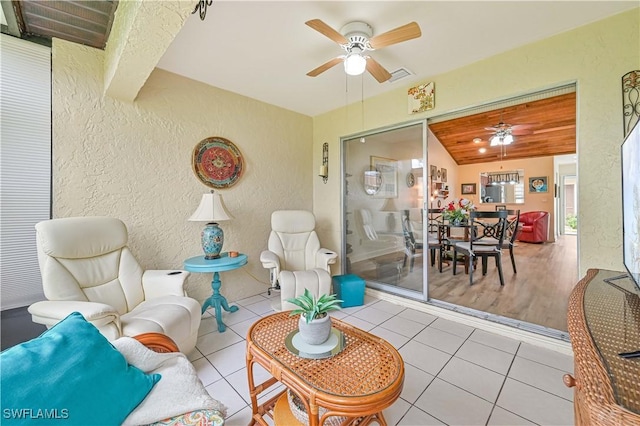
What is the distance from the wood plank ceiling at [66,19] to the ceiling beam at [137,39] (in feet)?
0.26

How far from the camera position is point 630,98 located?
176cm

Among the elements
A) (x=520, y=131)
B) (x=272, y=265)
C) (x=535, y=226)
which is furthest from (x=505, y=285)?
(x=535, y=226)

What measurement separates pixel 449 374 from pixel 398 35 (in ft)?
7.67

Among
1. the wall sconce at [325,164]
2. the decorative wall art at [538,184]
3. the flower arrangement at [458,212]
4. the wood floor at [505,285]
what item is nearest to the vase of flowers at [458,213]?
the flower arrangement at [458,212]

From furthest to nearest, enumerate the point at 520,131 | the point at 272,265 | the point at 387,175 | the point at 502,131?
the point at 520,131 → the point at 502,131 → the point at 387,175 → the point at 272,265

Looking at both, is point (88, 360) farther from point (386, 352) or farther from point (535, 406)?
point (535, 406)

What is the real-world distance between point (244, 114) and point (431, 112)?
220 centimetres

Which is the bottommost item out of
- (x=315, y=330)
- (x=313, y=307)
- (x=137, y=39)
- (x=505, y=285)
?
(x=505, y=285)

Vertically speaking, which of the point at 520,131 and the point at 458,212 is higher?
the point at 520,131

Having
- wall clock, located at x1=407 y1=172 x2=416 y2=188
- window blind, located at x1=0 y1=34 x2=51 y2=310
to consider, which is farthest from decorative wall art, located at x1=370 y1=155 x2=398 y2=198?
window blind, located at x1=0 y1=34 x2=51 y2=310

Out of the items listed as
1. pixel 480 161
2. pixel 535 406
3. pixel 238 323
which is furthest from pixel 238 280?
pixel 480 161

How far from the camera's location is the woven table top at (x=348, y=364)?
1.02 metres

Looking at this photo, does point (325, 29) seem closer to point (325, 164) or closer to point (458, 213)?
point (325, 164)

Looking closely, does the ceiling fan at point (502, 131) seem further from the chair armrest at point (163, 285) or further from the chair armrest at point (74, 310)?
the chair armrest at point (74, 310)
